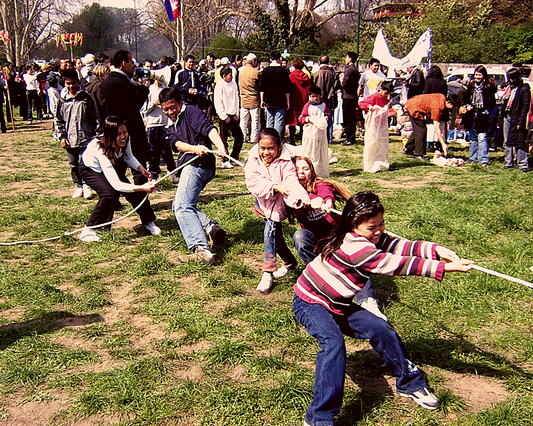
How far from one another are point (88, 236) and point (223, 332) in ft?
9.11

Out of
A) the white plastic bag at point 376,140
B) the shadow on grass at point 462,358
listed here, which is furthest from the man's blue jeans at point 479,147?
the shadow on grass at point 462,358

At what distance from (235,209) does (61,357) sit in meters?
3.73

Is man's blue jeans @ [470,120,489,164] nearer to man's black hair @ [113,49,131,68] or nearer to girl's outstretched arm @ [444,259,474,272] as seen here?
man's black hair @ [113,49,131,68]

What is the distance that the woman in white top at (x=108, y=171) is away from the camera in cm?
595

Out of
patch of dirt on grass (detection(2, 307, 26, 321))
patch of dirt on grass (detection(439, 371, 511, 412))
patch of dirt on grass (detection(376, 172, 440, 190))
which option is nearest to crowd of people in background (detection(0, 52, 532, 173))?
patch of dirt on grass (detection(376, 172, 440, 190))

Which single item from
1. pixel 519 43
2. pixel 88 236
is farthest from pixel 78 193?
pixel 519 43

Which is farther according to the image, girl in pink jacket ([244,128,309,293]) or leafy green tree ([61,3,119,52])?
leafy green tree ([61,3,119,52])

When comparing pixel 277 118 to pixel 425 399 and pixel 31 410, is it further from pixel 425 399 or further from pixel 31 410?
pixel 31 410

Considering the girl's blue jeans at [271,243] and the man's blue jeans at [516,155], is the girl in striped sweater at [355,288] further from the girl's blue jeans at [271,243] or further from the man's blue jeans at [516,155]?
the man's blue jeans at [516,155]

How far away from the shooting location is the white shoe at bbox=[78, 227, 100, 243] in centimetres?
620

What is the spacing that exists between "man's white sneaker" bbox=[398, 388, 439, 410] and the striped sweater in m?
0.66

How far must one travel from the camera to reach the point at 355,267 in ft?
10.4

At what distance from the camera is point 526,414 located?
3.17m

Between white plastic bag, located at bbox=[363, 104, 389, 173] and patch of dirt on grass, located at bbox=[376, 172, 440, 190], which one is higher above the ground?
white plastic bag, located at bbox=[363, 104, 389, 173]
